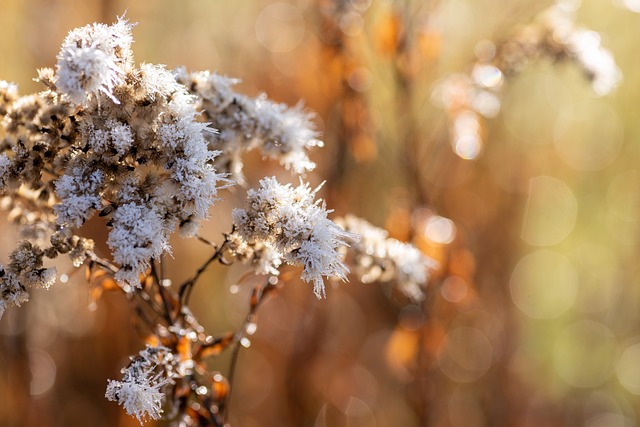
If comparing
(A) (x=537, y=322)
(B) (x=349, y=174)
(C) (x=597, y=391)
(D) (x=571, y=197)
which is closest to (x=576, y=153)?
(D) (x=571, y=197)

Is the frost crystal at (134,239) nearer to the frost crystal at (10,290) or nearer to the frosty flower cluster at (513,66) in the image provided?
the frost crystal at (10,290)

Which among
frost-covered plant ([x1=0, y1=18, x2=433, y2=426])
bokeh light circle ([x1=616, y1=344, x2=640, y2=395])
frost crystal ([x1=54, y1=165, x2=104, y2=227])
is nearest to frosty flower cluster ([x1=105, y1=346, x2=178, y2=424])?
frost-covered plant ([x1=0, y1=18, x2=433, y2=426])

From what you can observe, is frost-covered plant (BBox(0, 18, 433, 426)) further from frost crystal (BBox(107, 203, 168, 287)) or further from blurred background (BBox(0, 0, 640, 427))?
blurred background (BBox(0, 0, 640, 427))

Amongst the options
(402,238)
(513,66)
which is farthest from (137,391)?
(513,66)

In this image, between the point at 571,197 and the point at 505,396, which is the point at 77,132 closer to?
the point at 505,396

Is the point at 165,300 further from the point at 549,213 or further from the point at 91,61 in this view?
the point at 549,213

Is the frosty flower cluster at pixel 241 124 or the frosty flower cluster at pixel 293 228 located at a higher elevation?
the frosty flower cluster at pixel 241 124

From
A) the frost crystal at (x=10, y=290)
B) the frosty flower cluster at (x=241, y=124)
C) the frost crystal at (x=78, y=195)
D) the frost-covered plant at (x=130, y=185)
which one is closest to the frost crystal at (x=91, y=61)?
the frost-covered plant at (x=130, y=185)
